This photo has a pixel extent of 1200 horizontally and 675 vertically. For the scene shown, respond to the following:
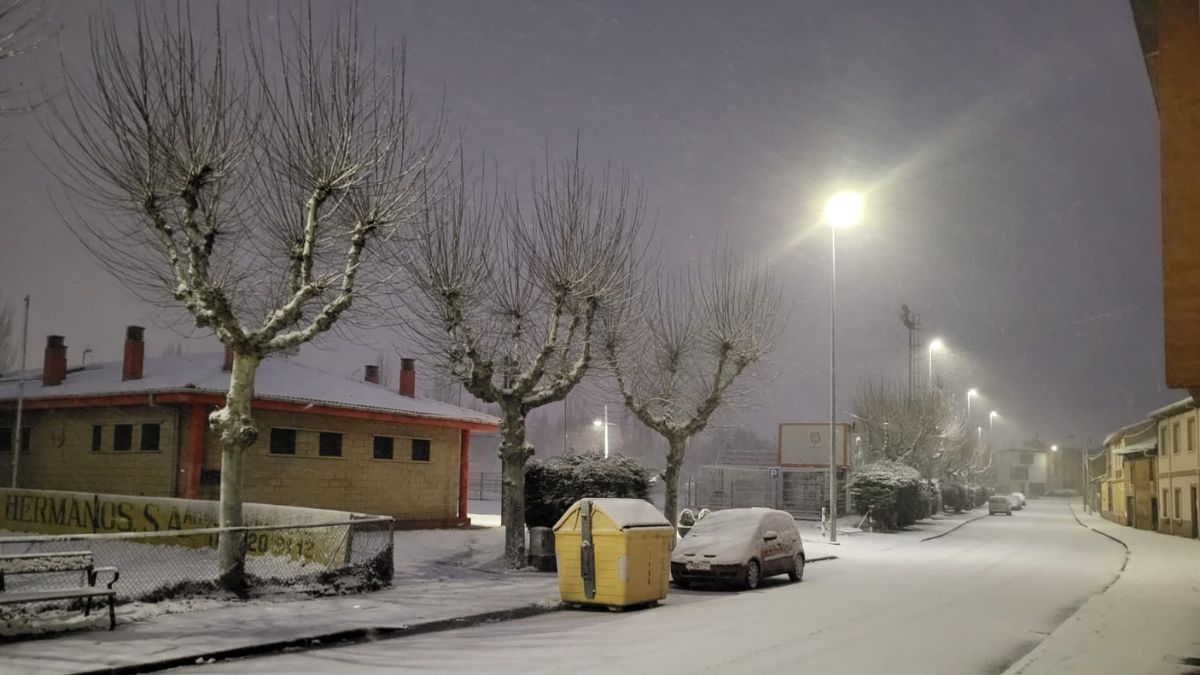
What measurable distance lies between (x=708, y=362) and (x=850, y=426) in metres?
26.7

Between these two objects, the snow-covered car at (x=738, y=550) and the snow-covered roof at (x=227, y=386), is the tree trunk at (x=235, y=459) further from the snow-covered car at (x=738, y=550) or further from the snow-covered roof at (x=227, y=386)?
the snow-covered roof at (x=227, y=386)

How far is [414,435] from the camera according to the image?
29.8 metres

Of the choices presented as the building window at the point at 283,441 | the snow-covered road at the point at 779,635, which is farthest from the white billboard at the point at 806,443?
the building window at the point at 283,441

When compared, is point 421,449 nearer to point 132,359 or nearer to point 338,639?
point 132,359

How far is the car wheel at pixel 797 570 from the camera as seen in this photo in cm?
2016

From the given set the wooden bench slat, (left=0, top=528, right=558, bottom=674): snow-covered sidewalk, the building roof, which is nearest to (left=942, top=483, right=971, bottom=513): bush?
the building roof

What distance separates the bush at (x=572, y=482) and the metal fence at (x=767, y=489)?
97.5 ft

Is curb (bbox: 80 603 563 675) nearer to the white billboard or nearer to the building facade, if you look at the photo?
the building facade

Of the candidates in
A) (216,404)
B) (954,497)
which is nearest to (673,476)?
(216,404)

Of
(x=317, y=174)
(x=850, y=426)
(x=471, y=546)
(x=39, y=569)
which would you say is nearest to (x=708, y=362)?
(x=471, y=546)

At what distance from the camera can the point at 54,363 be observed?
98.7ft

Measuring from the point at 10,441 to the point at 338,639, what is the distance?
2419cm

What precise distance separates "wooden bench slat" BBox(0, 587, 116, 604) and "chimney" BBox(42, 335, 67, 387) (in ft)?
72.0

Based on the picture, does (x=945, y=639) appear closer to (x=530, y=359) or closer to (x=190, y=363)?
(x=530, y=359)
